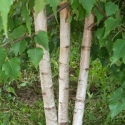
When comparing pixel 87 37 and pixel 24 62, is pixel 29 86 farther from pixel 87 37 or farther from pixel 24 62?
pixel 87 37

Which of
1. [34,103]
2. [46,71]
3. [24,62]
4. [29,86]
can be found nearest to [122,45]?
[46,71]

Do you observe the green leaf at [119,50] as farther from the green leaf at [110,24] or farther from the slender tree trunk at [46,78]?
the slender tree trunk at [46,78]

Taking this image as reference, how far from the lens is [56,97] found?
2.08 m

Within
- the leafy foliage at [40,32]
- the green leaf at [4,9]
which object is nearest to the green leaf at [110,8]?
the leafy foliage at [40,32]

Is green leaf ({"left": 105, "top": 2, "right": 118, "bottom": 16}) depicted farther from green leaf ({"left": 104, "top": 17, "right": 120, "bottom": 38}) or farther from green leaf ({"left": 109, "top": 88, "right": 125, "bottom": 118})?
green leaf ({"left": 109, "top": 88, "right": 125, "bottom": 118})

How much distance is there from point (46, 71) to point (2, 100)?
3.70ft

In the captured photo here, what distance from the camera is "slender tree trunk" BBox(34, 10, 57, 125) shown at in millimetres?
992

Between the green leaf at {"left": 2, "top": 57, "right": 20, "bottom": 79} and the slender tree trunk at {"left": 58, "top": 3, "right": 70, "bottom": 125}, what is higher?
the slender tree trunk at {"left": 58, "top": 3, "right": 70, "bottom": 125}

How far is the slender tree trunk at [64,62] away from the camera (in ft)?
3.51

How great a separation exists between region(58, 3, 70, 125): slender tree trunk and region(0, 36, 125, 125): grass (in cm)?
47

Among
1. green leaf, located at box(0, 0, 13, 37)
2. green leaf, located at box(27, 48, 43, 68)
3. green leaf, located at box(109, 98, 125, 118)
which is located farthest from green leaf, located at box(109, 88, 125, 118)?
green leaf, located at box(0, 0, 13, 37)

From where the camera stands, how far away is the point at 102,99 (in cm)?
205

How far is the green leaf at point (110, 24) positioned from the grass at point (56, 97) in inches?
32.2

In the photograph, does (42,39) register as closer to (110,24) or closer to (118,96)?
(110,24)
